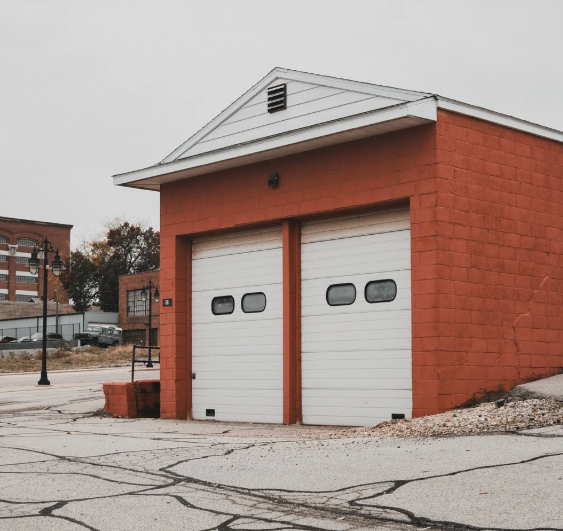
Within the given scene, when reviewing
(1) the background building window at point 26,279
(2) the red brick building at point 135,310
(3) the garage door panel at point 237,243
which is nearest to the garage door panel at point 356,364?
(3) the garage door panel at point 237,243

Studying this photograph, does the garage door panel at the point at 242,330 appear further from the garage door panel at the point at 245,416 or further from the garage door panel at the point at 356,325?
the garage door panel at the point at 245,416

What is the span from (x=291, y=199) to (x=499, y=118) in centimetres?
354

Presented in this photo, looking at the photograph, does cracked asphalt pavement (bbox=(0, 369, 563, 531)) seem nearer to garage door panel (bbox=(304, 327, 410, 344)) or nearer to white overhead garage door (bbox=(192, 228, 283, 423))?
garage door panel (bbox=(304, 327, 410, 344))

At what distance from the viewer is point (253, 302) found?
48.8 feet

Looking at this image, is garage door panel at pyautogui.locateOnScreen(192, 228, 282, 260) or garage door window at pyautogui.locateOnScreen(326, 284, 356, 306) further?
garage door panel at pyautogui.locateOnScreen(192, 228, 282, 260)

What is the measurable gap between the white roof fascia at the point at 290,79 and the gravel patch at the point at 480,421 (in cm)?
442

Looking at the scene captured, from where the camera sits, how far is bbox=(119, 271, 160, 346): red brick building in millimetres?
68062

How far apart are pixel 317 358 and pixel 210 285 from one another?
9.74 ft

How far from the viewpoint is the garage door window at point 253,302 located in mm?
14695

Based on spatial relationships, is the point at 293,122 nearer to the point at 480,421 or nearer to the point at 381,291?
the point at 381,291

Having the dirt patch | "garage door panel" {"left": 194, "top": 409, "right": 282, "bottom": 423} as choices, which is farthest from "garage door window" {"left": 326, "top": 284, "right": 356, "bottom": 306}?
the dirt patch

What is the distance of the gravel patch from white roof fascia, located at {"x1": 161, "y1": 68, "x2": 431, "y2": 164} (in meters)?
4.42

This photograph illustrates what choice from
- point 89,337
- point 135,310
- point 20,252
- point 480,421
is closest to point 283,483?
point 480,421

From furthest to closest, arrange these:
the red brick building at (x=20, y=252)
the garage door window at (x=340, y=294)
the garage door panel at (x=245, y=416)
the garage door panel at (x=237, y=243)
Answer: the red brick building at (x=20, y=252) < the garage door panel at (x=237, y=243) < the garage door panel at (x=245, y=416) < the garage door window at (x=340, y=294)
